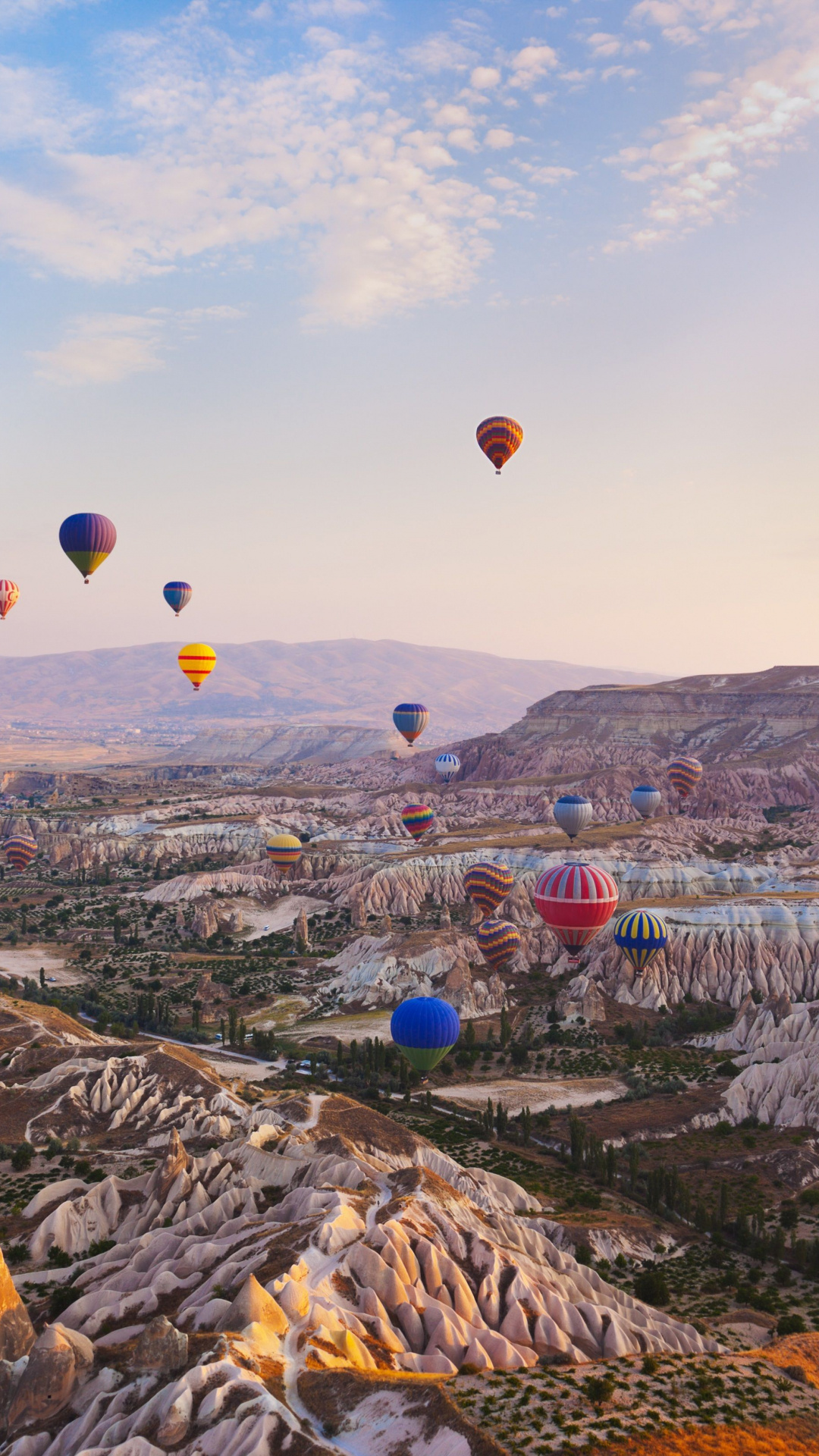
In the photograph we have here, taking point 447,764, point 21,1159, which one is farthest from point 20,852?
point 21,1159

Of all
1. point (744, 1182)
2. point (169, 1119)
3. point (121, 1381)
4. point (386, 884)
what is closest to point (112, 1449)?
point (121, 1381)

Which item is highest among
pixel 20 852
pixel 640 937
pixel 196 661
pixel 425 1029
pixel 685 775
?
pixel 196 661

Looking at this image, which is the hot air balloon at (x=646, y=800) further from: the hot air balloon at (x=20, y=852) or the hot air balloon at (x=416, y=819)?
the hot air balloon at (x=20, y=852)

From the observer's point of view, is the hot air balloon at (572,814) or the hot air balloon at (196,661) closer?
the hot air balloon at (196,661)

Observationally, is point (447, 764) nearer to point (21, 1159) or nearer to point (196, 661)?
point (196, 661)

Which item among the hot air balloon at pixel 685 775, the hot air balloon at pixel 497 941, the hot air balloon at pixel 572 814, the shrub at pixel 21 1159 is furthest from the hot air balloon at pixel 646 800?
the shrub at pixel 21 1159

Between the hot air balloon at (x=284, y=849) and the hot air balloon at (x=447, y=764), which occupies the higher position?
the hot air balloon at (x=447, y=764)
